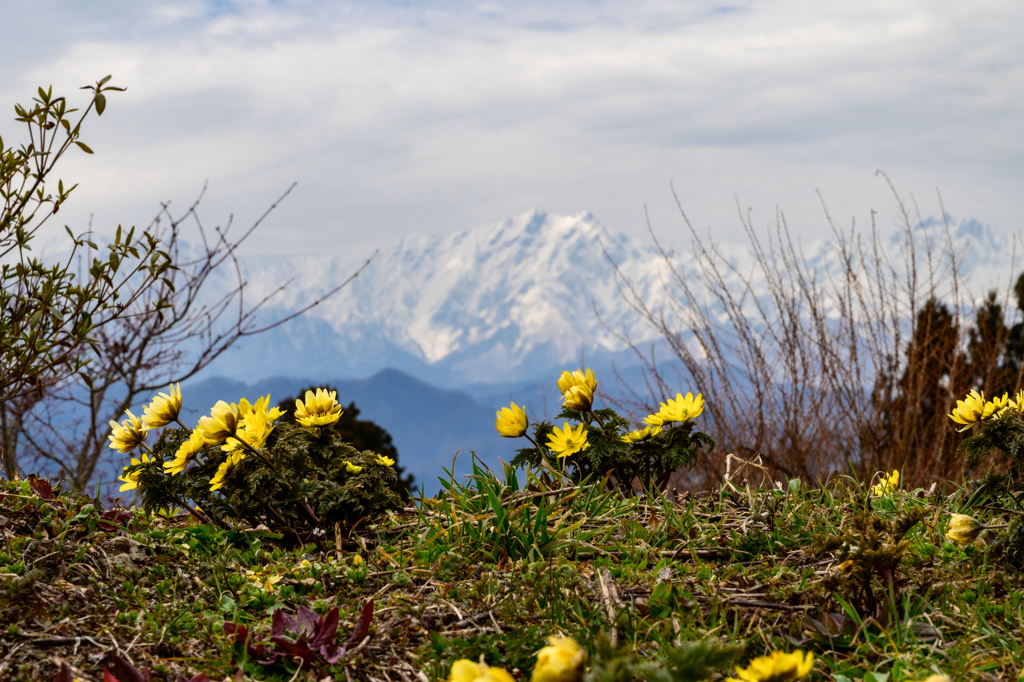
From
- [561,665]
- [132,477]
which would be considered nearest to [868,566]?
[561,665]

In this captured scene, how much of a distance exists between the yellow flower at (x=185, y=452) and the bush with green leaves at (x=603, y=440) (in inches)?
40.3

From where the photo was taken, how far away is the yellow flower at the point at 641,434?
2.92 m

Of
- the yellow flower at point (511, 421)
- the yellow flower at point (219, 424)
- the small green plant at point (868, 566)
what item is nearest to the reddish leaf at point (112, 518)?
the yellow flower at point (219, 424)

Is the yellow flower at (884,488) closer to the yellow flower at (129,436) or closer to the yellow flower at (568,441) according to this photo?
the yellow flower at (568,441)

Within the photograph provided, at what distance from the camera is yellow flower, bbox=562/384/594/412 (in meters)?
2.81

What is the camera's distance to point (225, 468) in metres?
2.41

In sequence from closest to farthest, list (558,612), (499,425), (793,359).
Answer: (558,612), (499,425), (793,359)

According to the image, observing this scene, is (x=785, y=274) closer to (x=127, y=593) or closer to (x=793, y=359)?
(x=793, y=359)

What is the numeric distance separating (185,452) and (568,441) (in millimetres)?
1332

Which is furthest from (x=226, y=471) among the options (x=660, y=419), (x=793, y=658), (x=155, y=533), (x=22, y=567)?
(x=793, y=658)

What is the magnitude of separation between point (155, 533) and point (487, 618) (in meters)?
1.16

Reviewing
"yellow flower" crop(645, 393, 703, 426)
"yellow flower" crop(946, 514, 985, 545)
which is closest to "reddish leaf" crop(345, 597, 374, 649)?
"yellow flower" crop(645, 393, 703, 426)

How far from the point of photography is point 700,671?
1280mm

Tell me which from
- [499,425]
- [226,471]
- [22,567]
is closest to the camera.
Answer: [22,567]
